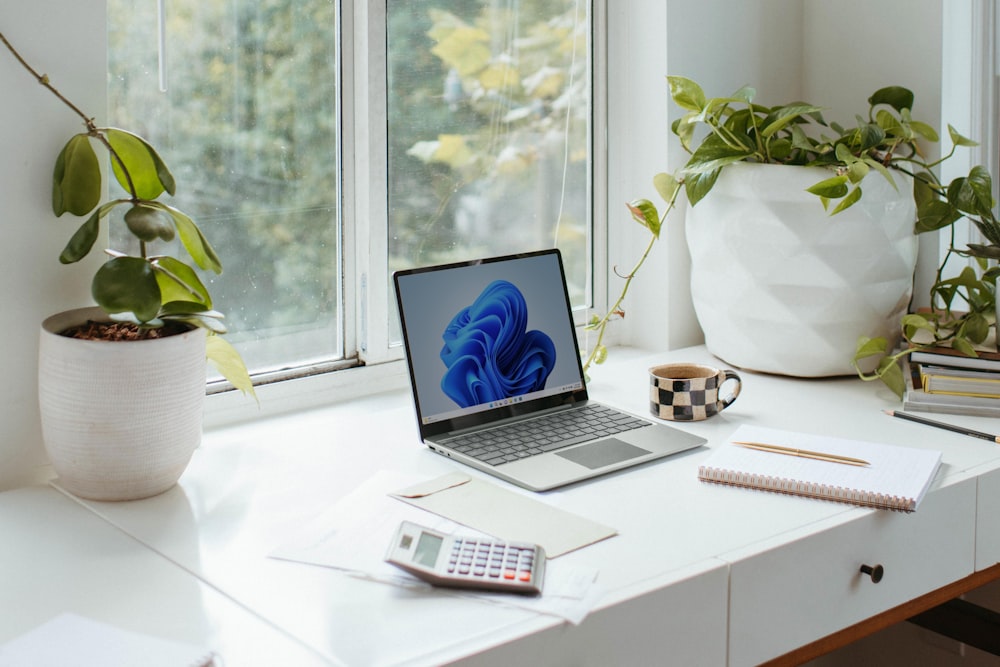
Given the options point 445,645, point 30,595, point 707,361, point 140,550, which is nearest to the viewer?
point 445,645

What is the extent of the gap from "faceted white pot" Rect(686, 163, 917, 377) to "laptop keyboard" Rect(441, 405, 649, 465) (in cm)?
36

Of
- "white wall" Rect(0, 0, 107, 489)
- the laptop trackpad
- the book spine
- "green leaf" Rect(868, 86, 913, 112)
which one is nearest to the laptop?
the laptop trackpad

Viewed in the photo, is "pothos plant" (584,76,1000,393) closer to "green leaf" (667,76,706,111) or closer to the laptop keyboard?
"green leaf" (667,76,706,111)

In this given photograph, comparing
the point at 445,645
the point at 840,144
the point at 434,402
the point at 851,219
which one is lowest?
the point at 445,645

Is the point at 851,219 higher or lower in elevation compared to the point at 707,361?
higher

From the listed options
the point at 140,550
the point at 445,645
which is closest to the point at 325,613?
the point at 445,645

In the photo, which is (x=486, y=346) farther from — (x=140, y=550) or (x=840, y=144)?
(x=840, y=144)

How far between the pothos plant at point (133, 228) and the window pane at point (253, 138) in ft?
0.59

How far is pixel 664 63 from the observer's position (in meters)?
1.83

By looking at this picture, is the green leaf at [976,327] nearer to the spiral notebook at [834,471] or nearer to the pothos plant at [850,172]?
the pothos plant at [850,172]

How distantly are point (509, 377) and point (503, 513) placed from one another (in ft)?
1.10

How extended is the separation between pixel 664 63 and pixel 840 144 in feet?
1.21

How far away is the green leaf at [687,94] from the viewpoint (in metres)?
1.69

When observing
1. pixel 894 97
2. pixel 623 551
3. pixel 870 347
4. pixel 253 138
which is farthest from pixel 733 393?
pixel 253 138
